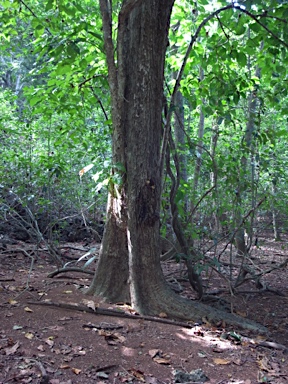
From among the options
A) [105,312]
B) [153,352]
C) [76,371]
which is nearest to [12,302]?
[105,312]

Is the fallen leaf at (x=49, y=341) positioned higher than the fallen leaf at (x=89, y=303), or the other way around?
the fallen leaf at (x=89, y=303)

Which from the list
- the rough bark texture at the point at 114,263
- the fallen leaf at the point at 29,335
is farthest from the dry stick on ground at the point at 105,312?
the fallen leaf at the point at 29,335

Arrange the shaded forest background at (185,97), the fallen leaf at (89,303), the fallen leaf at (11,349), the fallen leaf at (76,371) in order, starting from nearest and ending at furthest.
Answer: the fallen leaf at (76,371) < the fallen leaf at (11,349) < the fallen leaf at (89,303) < the shaded forest background at (185,97)

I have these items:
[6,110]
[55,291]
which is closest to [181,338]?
[55,291]

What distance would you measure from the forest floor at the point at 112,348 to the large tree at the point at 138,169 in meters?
0.29

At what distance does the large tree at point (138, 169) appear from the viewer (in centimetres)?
470

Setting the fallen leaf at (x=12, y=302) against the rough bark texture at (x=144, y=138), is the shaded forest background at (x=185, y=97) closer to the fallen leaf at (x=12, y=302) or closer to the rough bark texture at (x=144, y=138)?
the rough bark texture at (x=144, y=138)

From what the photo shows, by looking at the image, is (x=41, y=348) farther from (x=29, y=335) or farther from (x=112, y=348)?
(x=112, y=348)

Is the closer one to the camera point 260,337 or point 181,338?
point 181,338

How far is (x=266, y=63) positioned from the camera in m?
6.43

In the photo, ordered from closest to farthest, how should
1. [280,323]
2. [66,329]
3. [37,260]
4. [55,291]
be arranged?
[66,329] → [55,291] → [280,323] → [37,260]

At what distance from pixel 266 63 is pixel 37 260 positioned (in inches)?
212

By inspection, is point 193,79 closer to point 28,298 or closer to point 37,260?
point 28,298

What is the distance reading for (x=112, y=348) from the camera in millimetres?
3689
